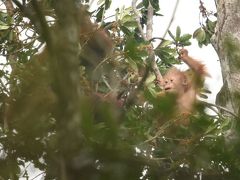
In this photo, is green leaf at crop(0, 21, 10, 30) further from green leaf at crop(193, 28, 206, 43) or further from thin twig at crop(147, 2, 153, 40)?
green leaf at crop(193, 28, 206, 43)

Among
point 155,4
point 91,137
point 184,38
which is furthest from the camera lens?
point 155,4

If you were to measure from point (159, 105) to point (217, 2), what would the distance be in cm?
196

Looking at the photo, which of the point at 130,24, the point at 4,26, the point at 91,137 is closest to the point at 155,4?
the point at 130,24

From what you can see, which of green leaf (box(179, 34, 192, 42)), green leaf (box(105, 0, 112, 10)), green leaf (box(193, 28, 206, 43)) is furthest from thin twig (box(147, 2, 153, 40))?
green leaf (box(179, 34, 192, 42))

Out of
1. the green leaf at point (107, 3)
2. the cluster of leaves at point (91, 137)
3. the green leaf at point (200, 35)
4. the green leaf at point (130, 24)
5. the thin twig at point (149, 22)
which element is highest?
the green leaf at point (107, 3)

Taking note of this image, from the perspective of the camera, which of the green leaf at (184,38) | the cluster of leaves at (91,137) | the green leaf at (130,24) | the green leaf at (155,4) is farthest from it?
the green leaf at (155,4)

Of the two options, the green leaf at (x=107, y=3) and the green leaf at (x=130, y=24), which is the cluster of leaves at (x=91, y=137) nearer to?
the green leaf at (x=130, y=24)

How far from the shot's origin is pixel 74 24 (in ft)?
2.50

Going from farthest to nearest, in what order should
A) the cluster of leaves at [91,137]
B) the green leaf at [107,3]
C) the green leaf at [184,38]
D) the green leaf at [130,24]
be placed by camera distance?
the green leaf at [107,3] < the green leaf at [184,38] < the green leaf at [130,24] < the cluster of leaves at [91,137]

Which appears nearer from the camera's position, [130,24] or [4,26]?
[4,26]

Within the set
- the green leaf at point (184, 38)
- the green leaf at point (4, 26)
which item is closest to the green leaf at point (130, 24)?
the green leaf at point (184, 38)

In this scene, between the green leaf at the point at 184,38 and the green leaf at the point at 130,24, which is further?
the green leaf at the point at 184,38

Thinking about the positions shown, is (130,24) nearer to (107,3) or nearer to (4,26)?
(107,3)

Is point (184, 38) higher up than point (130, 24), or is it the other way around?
point (130, 24)
